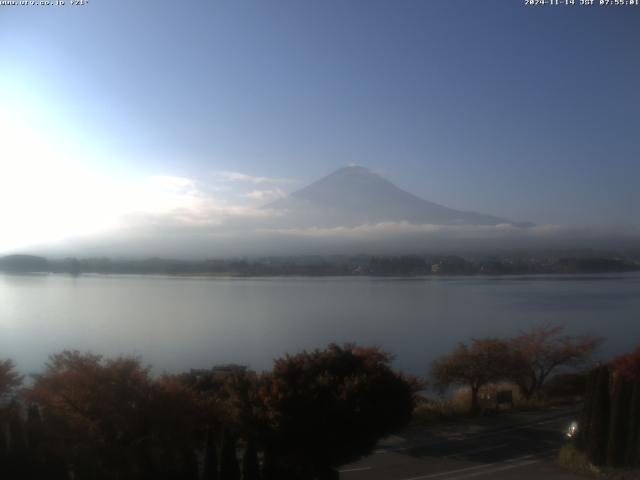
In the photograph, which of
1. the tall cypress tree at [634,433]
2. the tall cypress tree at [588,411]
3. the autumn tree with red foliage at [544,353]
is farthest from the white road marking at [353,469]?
the autumn tree with red foliage at [544,353]

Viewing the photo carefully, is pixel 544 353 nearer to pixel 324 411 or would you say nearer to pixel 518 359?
pixel 518 359

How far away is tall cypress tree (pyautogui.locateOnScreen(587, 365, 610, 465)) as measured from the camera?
32.6 ft

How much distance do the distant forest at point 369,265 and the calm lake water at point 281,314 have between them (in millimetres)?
1145

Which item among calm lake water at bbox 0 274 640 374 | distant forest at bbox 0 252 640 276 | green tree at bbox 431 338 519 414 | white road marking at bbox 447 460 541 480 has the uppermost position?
distant forest at bbox 0 252 640 276

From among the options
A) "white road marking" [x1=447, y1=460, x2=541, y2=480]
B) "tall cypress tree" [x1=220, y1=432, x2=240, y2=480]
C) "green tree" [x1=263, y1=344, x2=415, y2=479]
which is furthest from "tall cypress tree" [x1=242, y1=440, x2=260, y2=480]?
"white road marking" [x1=447, y1=460, x2=541, y2=480]

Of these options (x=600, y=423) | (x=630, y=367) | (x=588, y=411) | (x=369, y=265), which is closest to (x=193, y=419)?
(x=600, y=423)

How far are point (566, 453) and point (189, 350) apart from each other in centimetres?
1178

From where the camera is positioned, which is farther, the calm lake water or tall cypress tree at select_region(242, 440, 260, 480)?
the calm lake water

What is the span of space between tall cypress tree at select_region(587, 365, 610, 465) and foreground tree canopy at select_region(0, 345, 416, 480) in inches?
128

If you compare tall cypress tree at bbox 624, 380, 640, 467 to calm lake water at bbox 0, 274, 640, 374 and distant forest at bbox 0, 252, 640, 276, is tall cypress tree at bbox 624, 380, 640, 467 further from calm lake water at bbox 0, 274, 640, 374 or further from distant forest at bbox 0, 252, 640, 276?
distant forest at bbox 0, 252, 640, 276

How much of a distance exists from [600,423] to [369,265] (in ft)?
71.6

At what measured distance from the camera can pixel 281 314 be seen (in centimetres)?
2514

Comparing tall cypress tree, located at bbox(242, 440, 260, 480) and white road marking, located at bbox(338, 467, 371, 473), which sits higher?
tall cypress tree, located at bbox(242, 440, 260, 480)

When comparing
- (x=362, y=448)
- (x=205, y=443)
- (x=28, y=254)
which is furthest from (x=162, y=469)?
(x=28, y=254)
